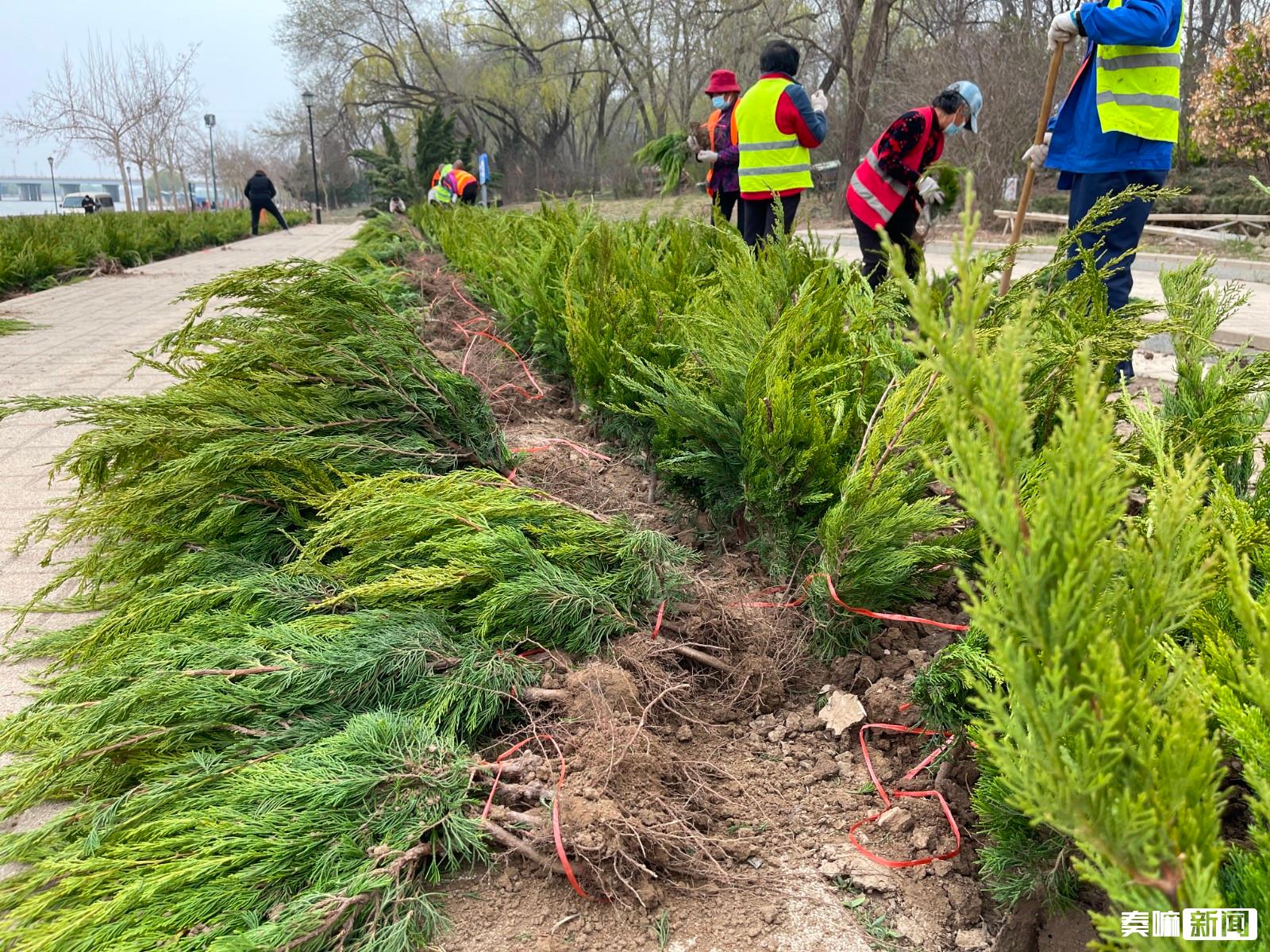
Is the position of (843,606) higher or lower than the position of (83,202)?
lower

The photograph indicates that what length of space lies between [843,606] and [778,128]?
514 centimetres

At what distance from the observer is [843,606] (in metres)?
2.11

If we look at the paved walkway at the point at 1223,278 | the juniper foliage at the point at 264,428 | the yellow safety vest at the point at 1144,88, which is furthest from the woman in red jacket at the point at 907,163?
the juniper foliage at the point at 264,428

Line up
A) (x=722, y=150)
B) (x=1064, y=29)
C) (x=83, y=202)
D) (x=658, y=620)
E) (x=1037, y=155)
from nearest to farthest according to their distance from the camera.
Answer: (x=658, y=620)
(x=1064, y=29)
(x=1037, y=155)
(x=722, y=150)
(x=83, y=202)

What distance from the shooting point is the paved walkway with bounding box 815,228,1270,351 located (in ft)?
20.4

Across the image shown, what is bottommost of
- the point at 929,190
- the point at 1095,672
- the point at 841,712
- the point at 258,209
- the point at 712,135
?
the point at 841,712

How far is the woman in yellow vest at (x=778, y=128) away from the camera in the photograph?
6172mm

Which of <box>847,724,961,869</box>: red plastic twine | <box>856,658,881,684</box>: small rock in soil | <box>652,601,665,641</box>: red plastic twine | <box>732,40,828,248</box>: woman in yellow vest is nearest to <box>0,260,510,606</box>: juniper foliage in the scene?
<box>652,601,665,641</box>: red plastic twine

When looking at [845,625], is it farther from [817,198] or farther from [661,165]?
[817,198]

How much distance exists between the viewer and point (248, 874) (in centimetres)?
148

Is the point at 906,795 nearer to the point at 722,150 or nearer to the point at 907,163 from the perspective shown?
the point at 907,163

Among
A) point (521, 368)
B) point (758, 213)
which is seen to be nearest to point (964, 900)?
point (521, 368)

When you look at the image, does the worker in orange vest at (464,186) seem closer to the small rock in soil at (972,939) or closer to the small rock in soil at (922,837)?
the small rock in soil at (922,837)

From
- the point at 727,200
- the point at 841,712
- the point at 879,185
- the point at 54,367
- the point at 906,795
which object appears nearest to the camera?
the point at 906,795
